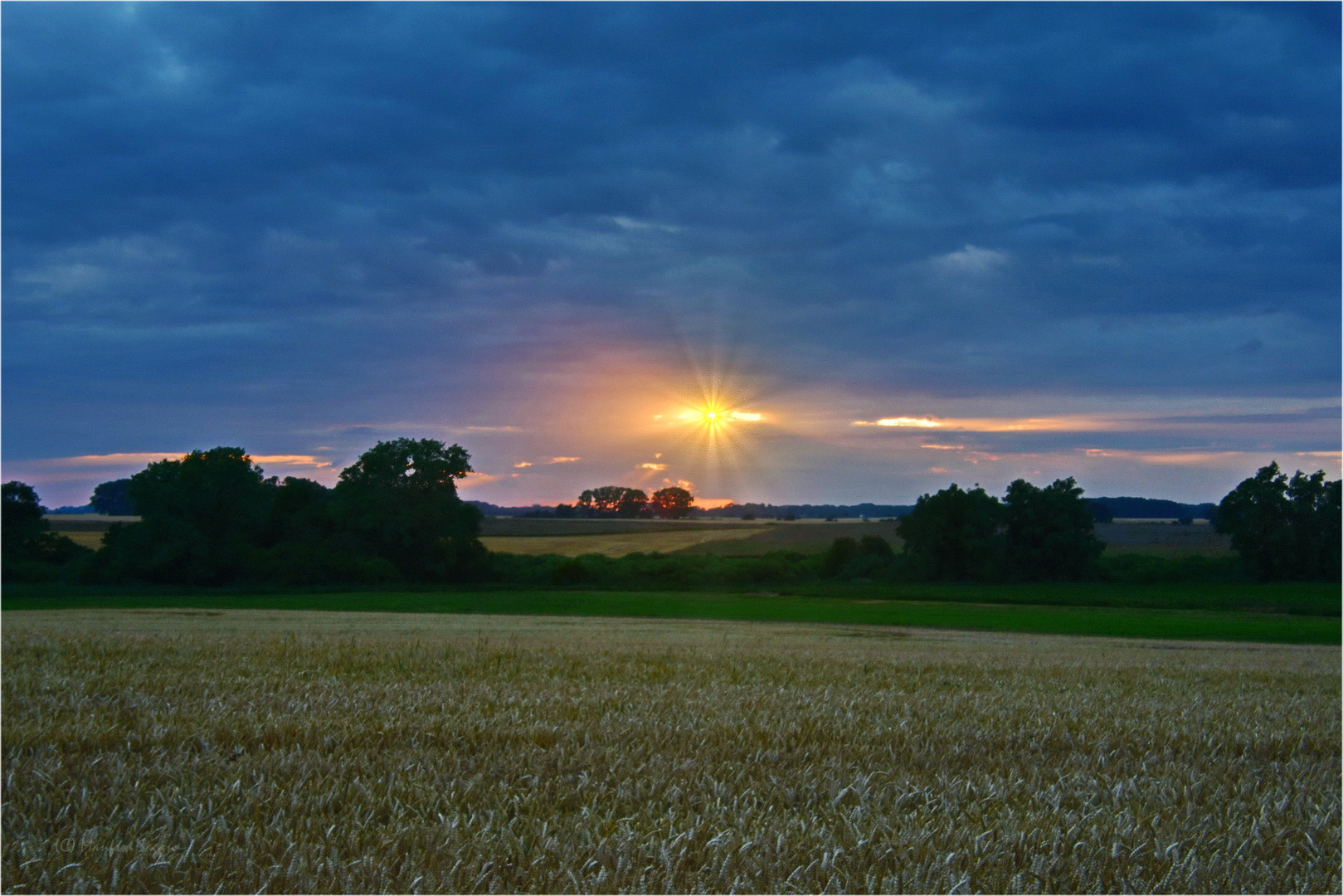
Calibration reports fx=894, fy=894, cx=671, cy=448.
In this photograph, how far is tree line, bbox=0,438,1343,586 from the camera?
265 feet

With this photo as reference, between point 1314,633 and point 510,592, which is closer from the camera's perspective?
point 1314,633

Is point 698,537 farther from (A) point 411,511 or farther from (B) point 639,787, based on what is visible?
(B) point 639,787

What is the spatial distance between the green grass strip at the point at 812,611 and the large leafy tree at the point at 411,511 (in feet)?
55.9

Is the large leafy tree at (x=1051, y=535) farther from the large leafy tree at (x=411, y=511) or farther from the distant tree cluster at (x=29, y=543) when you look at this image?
the distant tree cluster at (x=29, y=543)

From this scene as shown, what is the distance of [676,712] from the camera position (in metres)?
6.93

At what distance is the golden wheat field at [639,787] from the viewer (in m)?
3.49

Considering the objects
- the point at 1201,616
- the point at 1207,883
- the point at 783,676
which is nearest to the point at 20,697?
the point at 783,676

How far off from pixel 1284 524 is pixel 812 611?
6450cm

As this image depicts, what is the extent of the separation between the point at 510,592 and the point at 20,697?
71.4m

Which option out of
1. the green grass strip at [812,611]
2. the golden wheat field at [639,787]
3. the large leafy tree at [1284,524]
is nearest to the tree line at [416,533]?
the large leafy tree at [1284,524]

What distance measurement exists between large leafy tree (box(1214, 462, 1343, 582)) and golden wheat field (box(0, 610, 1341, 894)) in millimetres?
97666

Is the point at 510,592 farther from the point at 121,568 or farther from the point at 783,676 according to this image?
the point at 783,676

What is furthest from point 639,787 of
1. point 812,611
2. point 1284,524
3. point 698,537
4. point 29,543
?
point 698,537

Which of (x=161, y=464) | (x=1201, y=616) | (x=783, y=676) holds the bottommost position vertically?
(x=1201, y=616)
